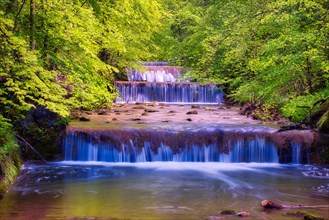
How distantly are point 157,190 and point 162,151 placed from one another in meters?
3.48

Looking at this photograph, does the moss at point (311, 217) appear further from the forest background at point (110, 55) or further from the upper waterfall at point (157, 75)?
the upper waterfall at point (157, 75)

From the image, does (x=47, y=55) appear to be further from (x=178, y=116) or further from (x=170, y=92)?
(x=170, y=92)

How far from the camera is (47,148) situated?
39.8 feet

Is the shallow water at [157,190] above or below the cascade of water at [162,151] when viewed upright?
below

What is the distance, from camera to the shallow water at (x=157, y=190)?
290 inches

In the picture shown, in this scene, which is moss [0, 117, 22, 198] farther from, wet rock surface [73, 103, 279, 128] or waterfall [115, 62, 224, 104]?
waterfall [115, 62, 224, 104]

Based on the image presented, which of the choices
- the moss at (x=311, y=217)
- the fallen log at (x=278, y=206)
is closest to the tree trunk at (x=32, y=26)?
the fallen log at (x=278, y=206)

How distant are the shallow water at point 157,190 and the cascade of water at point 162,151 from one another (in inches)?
13.1

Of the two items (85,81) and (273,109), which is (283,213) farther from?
(273,109)

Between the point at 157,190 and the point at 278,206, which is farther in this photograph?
the point at 157,190

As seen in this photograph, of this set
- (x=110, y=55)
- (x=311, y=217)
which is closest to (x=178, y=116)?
(x=110, y=55)

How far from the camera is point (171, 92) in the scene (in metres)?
24.0

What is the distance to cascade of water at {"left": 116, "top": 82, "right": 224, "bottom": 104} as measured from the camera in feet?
77.7

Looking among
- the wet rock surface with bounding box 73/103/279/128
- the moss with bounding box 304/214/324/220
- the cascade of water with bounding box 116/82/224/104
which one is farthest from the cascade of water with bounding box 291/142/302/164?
the cascade of water with bounding box 116/82/224/104
